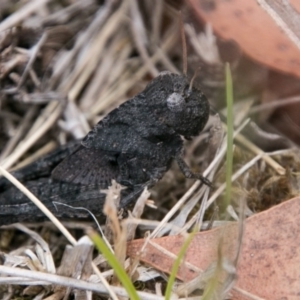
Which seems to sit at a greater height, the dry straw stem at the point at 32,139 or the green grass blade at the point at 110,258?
the green grass blade at the point at 110,258

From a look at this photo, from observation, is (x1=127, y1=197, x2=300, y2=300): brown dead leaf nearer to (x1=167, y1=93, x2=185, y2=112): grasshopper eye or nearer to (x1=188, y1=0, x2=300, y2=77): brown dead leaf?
(x1=167, y1=93, x2=185, y2=112): grasshopper eye

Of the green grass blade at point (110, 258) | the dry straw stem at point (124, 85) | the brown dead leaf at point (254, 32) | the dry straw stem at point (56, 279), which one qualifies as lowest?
the dry straw stem at point (56, 279)

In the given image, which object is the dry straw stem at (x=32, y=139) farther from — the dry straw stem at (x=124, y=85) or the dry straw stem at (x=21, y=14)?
the dry straw stem at (x=21, y=14)

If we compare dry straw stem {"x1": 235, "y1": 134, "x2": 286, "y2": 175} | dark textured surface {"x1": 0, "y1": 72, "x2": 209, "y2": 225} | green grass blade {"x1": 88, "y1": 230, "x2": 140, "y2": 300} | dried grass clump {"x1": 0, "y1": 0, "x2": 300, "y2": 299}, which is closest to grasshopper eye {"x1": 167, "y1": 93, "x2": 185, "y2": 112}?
dark textured surface {"x1": 0, "y1": 72, "x2": 209, "y2": 225}

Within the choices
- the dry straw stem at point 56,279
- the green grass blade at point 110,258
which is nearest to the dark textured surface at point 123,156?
the dry straw stem at point 56,279

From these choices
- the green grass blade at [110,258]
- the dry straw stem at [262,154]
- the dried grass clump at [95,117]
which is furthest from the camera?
the dry straw stem at [262,154]

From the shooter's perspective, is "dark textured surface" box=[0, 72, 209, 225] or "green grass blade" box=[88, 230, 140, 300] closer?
"green grass blade" box=[88, 230, 140, 300]

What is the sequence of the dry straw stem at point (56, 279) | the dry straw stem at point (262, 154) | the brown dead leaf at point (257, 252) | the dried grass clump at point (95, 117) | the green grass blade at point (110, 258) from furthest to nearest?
the dry straw stem at point (262, 154) → the dried grass clump at point (95, 117) → the dry straw stem at point (56, 279) → the brown dead leaf at point (257, 252) → the green grass blade at point (110, 258)

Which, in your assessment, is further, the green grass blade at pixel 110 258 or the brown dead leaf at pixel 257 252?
the brown dead leaf at pixel 257 252

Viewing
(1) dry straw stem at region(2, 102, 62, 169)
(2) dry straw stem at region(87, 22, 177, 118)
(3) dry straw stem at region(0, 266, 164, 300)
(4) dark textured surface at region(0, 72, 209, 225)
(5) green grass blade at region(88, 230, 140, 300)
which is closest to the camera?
(5) green grass blade at region(88, 230, 140, 300)
